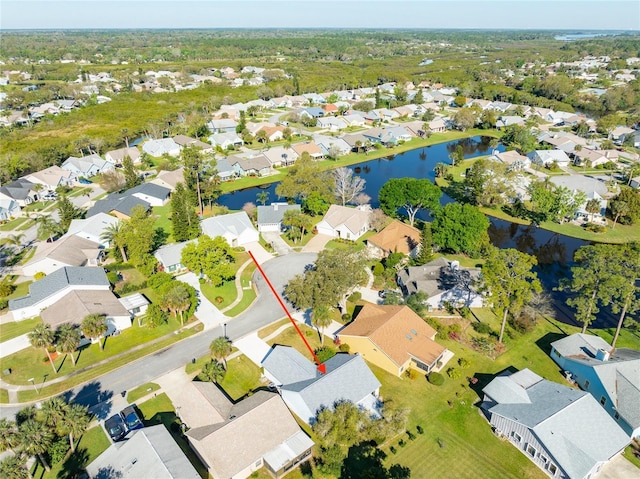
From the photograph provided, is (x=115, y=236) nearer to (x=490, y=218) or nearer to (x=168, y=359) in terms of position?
(x=168, y=359)

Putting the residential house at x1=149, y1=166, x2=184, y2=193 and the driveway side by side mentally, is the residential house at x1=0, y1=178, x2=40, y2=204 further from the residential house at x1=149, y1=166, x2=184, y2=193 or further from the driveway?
the driveway

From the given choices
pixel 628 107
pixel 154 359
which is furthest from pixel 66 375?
pixel 628 107

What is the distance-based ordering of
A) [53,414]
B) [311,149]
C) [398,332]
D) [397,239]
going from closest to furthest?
[53,414] < [398,332] < [397,239] < [311,149]

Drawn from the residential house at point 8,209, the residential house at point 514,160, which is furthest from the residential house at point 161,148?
the residential house at point 514,160

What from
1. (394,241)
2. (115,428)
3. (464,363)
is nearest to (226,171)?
(394,241)

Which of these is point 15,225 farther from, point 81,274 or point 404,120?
point 404,120

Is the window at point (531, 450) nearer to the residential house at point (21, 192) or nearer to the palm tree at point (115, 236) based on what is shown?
the palm tree at point (115, 236)

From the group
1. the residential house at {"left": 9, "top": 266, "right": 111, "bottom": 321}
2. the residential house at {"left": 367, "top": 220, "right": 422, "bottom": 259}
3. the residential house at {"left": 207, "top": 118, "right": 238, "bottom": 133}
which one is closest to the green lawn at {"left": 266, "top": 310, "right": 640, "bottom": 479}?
the residential house at {"left": 367, "top": 220, "right": 422, "bottom": 259}
